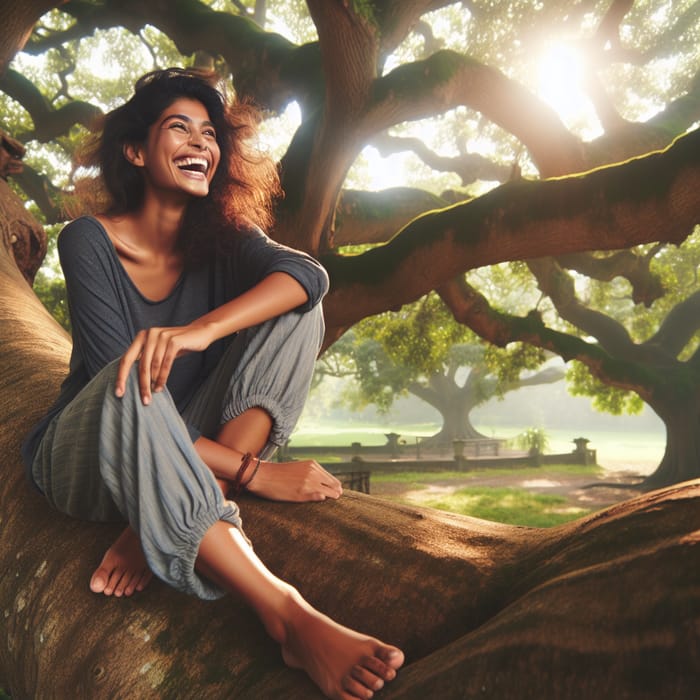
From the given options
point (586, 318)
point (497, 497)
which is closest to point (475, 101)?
point (586, 318)

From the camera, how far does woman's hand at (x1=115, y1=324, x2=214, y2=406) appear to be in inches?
61.8

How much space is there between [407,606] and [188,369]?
1.19m

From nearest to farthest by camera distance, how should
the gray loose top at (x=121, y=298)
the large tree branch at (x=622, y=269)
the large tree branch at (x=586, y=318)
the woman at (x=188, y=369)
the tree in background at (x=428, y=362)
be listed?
the woman at (x=188, y=369) < the gray loose top at (x=121, y=298) < the large tree branch at (x=622, y=269) < the large tree branch at (x=586, y=318) < the tree in background at (x=428, y=362)

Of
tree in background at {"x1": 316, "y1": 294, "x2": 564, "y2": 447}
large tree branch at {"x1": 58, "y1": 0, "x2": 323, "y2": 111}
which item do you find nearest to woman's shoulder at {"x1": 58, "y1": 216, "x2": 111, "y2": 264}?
large tree branch at {"x1": 58, "y1": 0, "x2": 323, "y2": 111}

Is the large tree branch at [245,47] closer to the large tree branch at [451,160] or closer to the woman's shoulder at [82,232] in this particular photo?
the large tree branch at [451,160]

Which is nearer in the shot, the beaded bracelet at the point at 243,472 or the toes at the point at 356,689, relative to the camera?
the toes at the point at 356,689

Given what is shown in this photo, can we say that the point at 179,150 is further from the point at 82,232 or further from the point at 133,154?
the point at 82,232

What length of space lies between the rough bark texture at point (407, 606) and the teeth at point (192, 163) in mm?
1125

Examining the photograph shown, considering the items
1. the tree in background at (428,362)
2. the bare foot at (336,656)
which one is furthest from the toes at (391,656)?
the tree in background at (428,362)

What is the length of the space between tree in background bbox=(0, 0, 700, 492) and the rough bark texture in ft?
5.39

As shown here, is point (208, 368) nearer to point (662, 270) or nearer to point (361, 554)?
point (361, 554)

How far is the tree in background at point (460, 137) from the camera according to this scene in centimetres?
508

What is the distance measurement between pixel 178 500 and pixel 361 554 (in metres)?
0.47

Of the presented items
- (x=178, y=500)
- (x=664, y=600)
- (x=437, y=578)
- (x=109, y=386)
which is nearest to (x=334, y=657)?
(x=437, y=578)
